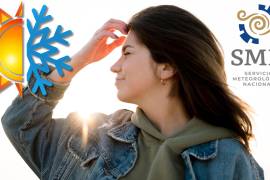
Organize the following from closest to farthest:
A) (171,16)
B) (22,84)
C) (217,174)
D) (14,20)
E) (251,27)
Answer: (217,174), (171,16), (22,84), (14,20), (251,27)

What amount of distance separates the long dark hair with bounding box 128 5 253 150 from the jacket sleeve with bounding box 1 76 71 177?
1.71ft

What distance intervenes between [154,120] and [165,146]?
0.19 m

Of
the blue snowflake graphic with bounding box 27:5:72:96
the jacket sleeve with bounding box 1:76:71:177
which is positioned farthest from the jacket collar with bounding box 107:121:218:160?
the blue snowflake graphic with bounding box 27:5:72:96

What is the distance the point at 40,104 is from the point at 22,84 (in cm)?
26

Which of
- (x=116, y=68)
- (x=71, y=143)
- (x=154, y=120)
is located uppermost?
(x=116, y=68)

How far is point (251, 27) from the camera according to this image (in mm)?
5016

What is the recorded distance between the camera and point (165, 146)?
2.69 meters

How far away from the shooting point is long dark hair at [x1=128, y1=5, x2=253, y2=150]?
109 inches

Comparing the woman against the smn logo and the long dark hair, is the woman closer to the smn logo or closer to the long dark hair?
the long dark hair

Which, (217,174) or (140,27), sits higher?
(140,27)

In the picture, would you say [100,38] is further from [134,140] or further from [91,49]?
[134,140]

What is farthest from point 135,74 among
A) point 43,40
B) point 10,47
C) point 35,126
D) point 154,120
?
point 10,47

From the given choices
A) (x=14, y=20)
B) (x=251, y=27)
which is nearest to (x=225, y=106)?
(x=14, y=20)

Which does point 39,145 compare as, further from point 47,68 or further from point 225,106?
point 225,106
